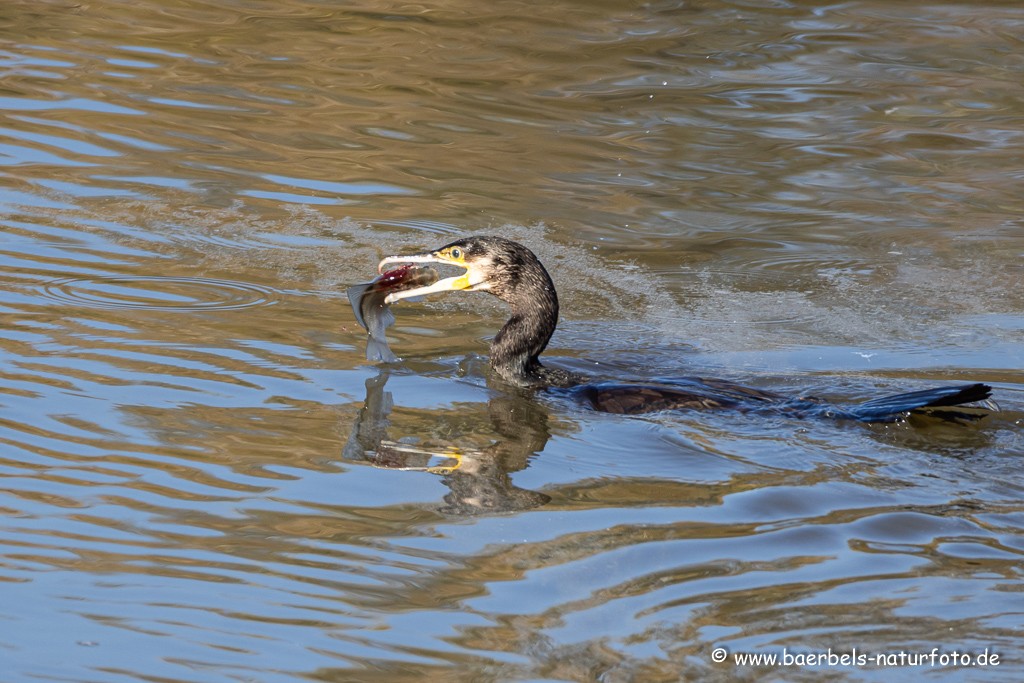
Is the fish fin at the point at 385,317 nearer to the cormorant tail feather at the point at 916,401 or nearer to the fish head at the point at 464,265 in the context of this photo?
the fish head at the point at 464,265

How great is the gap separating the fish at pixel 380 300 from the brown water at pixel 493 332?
27cm

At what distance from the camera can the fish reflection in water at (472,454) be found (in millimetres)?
4840

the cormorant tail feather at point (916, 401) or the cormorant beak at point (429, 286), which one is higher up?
the cormorant beak at point (429, 286)

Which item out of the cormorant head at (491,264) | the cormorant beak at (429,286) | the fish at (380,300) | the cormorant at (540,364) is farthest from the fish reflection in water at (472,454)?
the cormorant head at (491,264)

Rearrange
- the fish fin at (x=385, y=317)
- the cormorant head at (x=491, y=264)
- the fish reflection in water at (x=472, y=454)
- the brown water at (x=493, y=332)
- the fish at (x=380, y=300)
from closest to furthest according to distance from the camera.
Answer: the brown water at (x=493, y=332) < the fish reflection in water at (x=472, y=454) < the fish at (x=380, y=300) < the fish fin at (x=385, y=317) < the cormorant head at (x=491, y=264)

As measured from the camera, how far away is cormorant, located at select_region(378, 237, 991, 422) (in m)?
5.88

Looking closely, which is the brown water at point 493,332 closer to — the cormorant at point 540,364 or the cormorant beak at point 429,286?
the cormorant at point 540,364

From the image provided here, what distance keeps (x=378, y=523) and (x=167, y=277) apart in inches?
144

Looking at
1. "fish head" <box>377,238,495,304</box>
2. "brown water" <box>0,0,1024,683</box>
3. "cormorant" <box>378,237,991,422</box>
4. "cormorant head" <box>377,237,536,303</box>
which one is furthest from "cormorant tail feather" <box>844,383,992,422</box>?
"fish head" <box>377,238,495,304</box>

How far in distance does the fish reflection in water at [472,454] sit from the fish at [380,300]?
0.19m

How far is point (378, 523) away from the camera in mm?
4465

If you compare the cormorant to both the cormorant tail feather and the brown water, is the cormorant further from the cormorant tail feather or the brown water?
the brown water

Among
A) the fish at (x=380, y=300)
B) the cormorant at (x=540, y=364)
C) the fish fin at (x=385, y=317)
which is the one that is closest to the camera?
the cormorant at (x=540, y=364)

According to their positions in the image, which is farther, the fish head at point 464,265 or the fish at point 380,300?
the fish head at point 464,265
